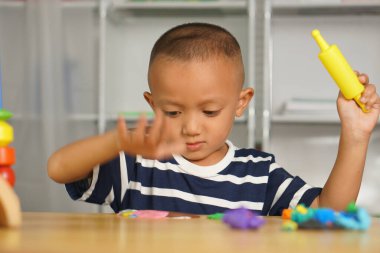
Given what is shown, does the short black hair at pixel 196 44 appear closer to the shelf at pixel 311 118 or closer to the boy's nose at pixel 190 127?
the boy's nose at pixel 190 127

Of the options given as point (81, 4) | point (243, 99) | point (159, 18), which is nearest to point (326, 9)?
point (159, 18)

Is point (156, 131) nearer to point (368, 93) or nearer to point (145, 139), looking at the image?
point (145, 139)

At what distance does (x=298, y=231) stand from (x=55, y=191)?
200cm

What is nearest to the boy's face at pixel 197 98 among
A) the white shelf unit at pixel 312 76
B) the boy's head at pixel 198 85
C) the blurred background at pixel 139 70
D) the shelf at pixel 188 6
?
the boy's head at pixel 198 85

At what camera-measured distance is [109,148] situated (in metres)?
0.80

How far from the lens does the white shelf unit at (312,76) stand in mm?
2973

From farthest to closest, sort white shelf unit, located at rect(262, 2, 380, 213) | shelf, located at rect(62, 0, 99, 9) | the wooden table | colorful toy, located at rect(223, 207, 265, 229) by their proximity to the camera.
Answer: white shelf unit, located at rect(262, 2, 380, 213) → shelf, located at rect(62, 0, 99, 9) → colorful toy, located at rect(223, 207, 265, 229) → the wooden table

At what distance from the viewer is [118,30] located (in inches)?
122

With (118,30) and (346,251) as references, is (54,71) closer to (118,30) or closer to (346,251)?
(118,30)

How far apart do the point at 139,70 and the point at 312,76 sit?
2.70 ft

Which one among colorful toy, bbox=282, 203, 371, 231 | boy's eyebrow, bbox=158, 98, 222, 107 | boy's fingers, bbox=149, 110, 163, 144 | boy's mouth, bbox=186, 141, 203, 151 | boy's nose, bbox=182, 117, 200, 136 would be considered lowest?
colorful toy, bbox=282, 203, 371, 231

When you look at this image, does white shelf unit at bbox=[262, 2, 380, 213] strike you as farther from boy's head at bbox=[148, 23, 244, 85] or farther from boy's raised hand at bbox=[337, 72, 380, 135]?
boy's raised hand at bbox=[337, 72, 380, 135]

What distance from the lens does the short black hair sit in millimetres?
1125

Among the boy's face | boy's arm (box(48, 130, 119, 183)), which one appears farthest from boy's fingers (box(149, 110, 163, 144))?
the boy's face
